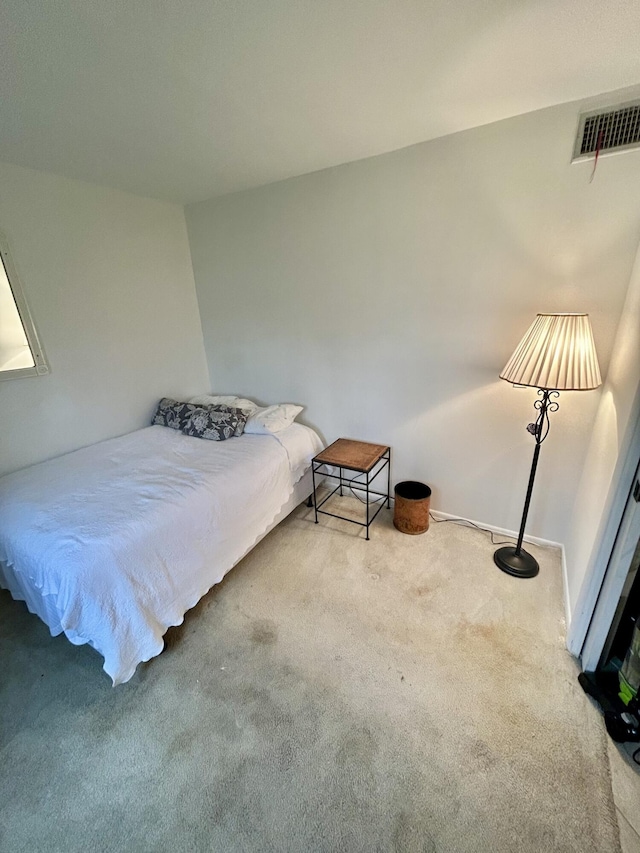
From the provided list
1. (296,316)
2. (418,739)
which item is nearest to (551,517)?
(418,739)

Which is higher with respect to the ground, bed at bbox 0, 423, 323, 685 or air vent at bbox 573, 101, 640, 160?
air vent at bbox 573, 101, 640, 160

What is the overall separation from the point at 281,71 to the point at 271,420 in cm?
179

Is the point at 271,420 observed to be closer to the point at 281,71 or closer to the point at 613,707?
the point at 281,71

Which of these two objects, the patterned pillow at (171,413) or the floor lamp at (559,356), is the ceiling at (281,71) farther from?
the patterned pillow at (171,413)

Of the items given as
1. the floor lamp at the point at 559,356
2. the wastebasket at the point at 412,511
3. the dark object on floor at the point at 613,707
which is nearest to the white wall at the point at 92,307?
the wastebasket at the point at 412,511

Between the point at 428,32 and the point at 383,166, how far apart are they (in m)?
0.92

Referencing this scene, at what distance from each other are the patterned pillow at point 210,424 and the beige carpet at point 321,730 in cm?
107

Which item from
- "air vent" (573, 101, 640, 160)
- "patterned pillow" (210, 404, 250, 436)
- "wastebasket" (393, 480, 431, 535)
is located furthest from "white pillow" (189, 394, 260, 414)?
"air vent" (573, 101, 640, 160)

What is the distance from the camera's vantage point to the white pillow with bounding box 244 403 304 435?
8.05ft

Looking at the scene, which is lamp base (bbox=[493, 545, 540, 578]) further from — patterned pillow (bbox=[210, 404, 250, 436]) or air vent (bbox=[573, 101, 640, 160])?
air vent (bbox=[573, 101, 640, 160])

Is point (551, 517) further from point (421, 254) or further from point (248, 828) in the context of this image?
point (248, 828)

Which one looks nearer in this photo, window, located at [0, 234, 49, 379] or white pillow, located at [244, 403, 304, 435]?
window, located at [0, 234, 49, 379]

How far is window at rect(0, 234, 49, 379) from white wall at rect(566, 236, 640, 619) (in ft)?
10.1

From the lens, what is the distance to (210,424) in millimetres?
2500
